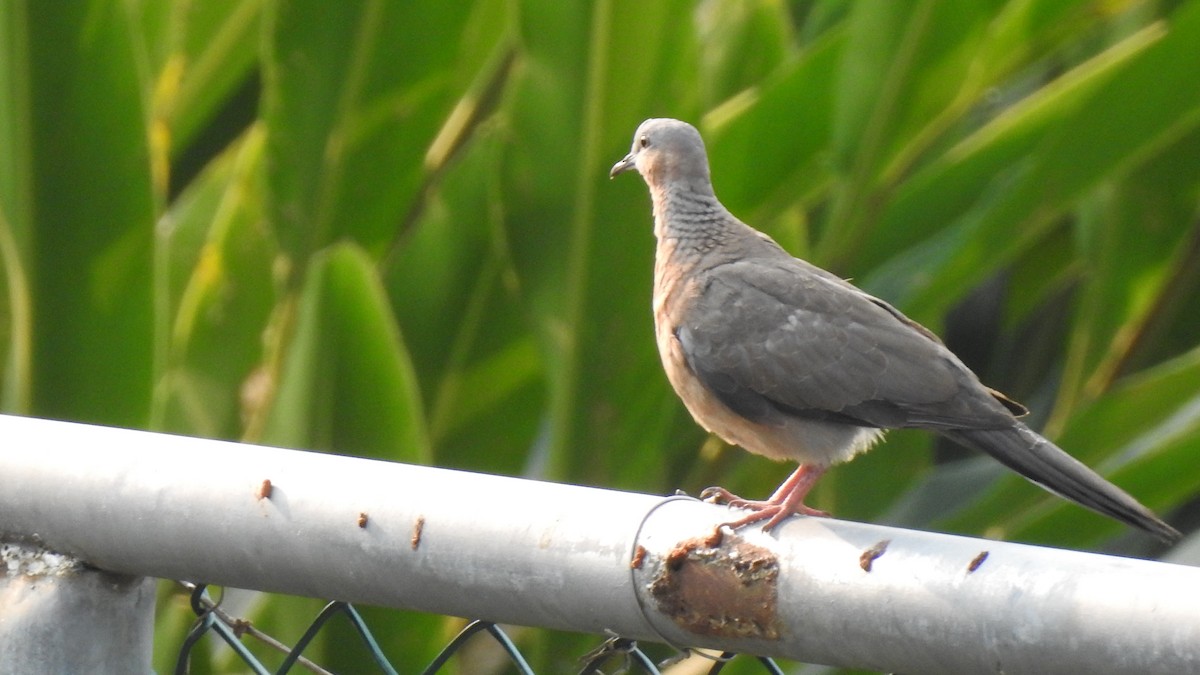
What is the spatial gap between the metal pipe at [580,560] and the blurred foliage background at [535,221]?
6.84ft

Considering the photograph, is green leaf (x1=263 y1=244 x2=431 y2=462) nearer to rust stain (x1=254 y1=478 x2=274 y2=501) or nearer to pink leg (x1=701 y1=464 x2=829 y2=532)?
pink leg (x1=701 y1=464 x2=829 y2=532)

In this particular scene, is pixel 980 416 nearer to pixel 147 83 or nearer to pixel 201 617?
pixel 201 617

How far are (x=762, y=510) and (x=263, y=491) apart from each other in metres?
0.71

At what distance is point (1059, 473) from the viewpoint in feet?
7.32

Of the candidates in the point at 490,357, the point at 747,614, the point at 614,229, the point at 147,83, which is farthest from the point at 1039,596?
the point at 490,357

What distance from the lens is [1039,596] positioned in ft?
3.93

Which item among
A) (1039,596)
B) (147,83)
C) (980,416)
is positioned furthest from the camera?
(147,83)

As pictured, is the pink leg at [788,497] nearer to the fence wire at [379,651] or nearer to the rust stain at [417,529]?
the fence wire at [379,651]

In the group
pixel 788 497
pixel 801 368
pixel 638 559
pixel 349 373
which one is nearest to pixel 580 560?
pixel 638 559

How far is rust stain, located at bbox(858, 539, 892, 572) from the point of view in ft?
4.32

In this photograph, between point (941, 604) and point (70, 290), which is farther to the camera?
point (70, 290)

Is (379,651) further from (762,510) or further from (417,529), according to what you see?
(762,510)

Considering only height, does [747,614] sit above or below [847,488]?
below

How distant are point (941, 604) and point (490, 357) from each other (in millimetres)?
3848
